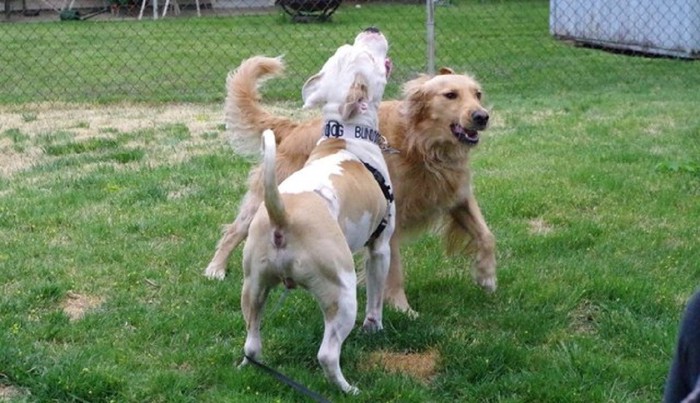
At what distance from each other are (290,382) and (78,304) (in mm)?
1386

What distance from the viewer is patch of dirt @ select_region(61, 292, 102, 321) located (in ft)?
14.6

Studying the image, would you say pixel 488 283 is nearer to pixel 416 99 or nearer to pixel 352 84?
pixel 416 99

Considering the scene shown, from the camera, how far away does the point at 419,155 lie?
4.90m

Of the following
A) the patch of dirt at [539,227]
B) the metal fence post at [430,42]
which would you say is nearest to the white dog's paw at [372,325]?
the patch of dirt at [539,227]

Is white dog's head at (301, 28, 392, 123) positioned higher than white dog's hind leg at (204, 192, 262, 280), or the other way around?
white dog's head at (301, 28, 392, 123)

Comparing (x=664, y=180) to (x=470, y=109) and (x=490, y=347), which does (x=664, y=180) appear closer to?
(x=470, y=109)

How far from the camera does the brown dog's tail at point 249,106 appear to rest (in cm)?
525

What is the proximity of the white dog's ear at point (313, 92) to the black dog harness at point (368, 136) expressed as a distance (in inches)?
4.2

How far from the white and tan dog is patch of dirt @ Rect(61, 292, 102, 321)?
3.25 feet

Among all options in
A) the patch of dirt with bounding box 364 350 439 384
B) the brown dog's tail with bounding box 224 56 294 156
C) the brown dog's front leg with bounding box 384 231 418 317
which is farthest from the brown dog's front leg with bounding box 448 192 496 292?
the brown dog's tail with bounding box 224 56 294 156

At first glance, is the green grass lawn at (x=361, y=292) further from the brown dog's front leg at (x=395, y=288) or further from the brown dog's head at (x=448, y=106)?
the brown dog's head at (x=448, y=106)

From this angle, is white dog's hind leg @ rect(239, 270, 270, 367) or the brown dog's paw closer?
white dog's hind leg @ rect(239, 270, 270, 367)

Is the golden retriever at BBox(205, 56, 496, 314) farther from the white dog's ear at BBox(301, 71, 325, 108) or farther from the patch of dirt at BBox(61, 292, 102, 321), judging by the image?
the patch of dirt at BBox(61, 292, 102, 321)

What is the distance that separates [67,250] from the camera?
5.35 metres
